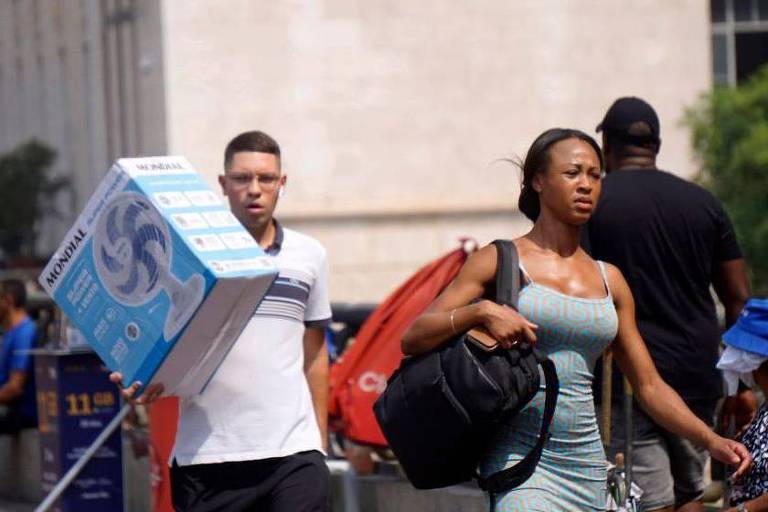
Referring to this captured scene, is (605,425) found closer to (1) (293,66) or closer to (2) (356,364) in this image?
Answer: (2) (356,364)

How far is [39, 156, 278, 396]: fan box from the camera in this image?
515 centimetres

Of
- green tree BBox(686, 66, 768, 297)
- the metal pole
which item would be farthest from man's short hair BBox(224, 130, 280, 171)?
green tree BBox(686, 66, 768, 297)

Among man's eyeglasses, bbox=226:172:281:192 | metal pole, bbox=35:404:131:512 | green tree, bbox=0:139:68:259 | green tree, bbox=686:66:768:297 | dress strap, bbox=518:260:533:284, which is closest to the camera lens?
dress strap, bbox=518:260:533:284

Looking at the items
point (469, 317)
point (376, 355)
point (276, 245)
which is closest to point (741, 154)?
point (376, 355)

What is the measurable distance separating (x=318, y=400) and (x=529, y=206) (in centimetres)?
135

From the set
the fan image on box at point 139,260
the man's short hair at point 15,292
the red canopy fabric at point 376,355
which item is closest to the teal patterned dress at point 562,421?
the fan image on box at point 139,260

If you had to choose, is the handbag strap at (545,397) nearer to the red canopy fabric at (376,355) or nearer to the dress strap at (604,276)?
the dress strap at (604,276)

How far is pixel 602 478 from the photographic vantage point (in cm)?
490

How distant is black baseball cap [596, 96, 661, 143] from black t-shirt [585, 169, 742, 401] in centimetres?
16

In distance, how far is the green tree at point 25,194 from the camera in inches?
1212

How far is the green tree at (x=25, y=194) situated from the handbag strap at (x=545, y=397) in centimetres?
2649

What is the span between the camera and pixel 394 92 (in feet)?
84.1

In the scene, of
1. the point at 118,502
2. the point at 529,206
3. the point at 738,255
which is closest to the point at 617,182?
the point at 738,255

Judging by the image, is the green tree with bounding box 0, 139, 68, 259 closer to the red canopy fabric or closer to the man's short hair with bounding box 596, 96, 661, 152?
the red canopy fabric
